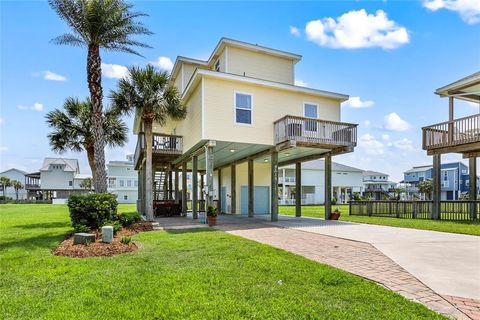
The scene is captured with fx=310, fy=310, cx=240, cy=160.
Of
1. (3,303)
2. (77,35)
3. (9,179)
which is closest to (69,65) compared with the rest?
(77,35)

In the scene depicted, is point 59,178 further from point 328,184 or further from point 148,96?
point 328,184

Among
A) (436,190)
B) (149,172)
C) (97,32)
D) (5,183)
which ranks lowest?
(5,183)

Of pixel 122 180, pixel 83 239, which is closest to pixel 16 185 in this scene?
pixel 122 180

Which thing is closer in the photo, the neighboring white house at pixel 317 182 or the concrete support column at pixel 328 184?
the concrete support column at pixel 328 184

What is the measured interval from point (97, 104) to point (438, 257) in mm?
12231

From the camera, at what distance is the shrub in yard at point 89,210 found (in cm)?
1046

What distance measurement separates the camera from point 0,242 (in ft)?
31.5

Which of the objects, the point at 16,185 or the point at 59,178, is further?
the point at 16,185

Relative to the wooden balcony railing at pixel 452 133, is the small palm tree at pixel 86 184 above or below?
below

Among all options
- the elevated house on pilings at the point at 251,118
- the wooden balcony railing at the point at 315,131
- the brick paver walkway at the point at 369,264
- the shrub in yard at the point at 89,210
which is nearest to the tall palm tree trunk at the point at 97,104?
the shrub in yard at the point at 89,210

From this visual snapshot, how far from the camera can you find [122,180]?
5741 centimetres

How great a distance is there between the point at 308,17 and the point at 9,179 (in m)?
72.9

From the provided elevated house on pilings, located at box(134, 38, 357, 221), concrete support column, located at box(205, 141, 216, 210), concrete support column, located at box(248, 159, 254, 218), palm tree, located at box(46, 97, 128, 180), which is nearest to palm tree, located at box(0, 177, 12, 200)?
palm tree, located at box(46, 97, 128, 180)

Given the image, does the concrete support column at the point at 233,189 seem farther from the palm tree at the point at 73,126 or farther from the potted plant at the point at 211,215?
the potted plant at the point at 211,215
